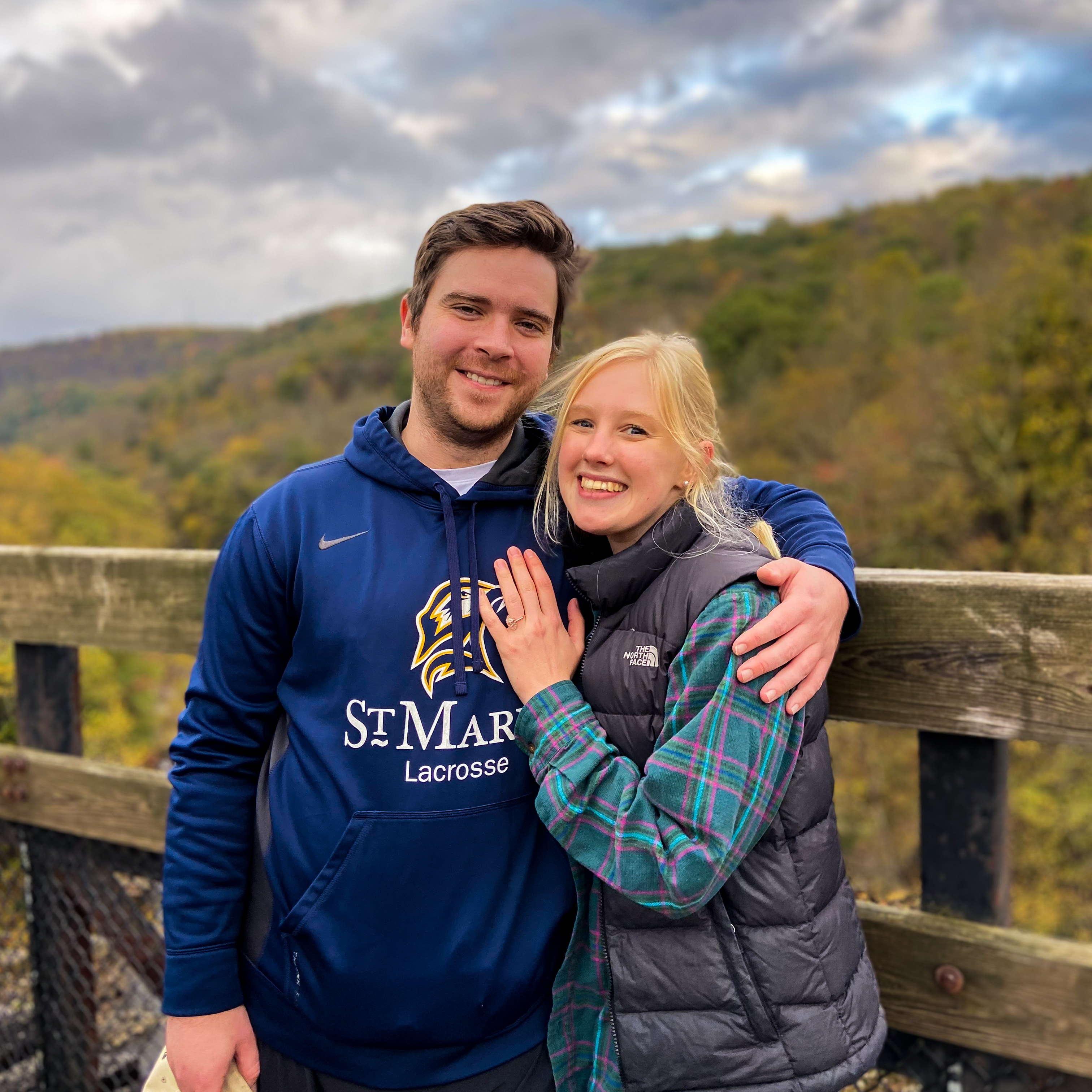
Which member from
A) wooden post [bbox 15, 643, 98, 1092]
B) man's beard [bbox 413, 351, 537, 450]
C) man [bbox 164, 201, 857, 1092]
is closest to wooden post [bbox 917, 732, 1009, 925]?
man [bbox 164, 201, 857, 1092]

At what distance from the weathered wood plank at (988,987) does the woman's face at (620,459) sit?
992mm

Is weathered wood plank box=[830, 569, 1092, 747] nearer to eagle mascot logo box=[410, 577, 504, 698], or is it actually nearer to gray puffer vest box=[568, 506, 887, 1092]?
gray puffer vest box=[568, 506, 887, 1092]

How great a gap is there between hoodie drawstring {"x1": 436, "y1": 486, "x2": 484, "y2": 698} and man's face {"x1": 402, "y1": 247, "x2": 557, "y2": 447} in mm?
205

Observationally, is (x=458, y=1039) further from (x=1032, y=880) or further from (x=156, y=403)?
(x=156, y=403)

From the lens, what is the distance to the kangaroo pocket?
64.1 inches

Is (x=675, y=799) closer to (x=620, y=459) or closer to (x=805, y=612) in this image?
(x=805, y=612)

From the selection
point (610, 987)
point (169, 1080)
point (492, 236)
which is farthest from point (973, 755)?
point (169, 1080)

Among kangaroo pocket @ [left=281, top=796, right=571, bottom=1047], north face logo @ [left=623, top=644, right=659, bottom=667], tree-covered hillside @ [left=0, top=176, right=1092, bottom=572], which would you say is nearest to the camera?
north face logo @ [left=623, top=644, right=659, bottom=667]

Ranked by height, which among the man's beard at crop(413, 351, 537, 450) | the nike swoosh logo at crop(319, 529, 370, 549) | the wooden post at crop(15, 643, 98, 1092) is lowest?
the wooden post at crop(15, 643, 98, 1092)

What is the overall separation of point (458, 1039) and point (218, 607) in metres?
0.93

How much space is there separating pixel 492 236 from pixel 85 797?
6.54ft

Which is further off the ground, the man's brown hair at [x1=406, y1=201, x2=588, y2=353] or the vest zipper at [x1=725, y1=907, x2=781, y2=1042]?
the man's brown hair at [x1=406, y1=201, x2=588, y2=353]

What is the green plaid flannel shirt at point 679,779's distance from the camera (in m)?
1.37

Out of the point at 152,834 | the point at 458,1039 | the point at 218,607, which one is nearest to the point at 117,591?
the point at 152,834
